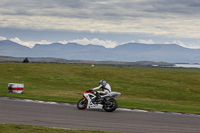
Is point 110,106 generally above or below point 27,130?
below

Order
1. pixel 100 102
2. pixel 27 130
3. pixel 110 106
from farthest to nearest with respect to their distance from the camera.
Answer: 1. pixel 100 102
2. pixel 110 106
3. pixel 27 130

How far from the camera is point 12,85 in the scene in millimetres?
35375

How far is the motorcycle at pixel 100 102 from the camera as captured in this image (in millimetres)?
23156

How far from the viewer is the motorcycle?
2316cm

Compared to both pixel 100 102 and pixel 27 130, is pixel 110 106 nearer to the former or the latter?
pixel 100 102

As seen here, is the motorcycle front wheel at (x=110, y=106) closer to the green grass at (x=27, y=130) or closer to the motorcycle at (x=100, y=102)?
the motorcycle at (x=100, y=102)

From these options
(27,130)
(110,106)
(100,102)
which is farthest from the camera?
(100,102)

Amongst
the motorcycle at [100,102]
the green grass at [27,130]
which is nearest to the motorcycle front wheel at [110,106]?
the motorcycle at [100,102]

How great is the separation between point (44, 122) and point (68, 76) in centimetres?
5082

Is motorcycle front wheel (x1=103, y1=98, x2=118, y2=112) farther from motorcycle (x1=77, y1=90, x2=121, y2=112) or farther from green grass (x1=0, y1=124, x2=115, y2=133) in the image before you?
green grass (x1=0, y1=124, x2=115, y2=133)

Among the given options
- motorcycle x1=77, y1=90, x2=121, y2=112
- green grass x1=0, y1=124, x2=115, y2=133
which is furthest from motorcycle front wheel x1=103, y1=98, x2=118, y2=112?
green grass x1=0, y1=124, x2=115, y2=133

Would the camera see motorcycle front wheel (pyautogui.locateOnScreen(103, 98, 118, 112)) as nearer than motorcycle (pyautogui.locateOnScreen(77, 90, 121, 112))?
Yes

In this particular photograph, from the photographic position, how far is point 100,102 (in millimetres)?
23625

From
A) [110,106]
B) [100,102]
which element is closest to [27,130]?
[110,106]
